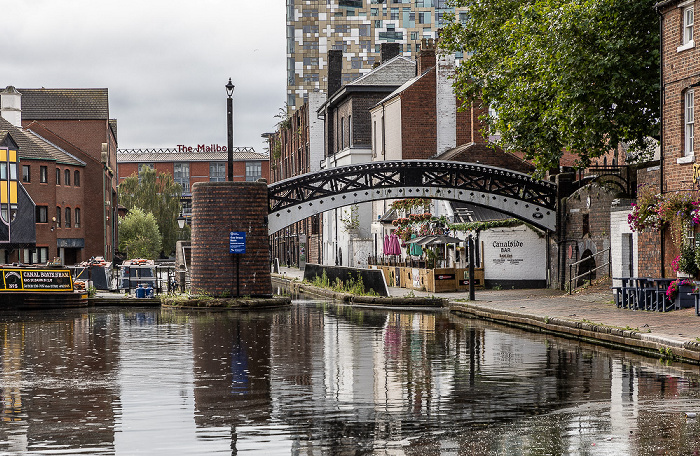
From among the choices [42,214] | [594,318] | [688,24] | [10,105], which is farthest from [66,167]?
[594,318]

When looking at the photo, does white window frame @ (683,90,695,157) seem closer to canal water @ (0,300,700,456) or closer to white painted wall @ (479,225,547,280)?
canal water @ (0,300,700,456)

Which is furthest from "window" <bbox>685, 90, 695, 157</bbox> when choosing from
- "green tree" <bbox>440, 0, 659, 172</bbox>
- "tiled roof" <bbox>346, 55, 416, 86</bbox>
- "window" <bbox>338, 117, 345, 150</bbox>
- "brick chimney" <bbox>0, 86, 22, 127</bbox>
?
"brick chimney" <bbox>0, 86, 22, 127</bbox>

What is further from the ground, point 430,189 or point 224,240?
point 430,189

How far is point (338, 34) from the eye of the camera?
109438 millimetres

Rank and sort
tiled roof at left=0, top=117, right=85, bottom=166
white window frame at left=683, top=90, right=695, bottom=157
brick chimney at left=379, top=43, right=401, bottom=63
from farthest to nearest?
brick chimney at left=379, top=43, right=401, bottom=63, tiled roof at left=0, top=117, right=85, bottom=166, white window frame at left=683, top=90, right=695, bottom=157

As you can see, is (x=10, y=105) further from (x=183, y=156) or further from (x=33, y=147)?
(x=183, y=156)

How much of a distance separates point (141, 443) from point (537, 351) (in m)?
9.44

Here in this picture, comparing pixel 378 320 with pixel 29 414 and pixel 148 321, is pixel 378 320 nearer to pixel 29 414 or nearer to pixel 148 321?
pixel 148 321

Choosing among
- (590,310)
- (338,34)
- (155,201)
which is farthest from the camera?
(338,34)

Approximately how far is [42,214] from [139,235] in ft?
66.0

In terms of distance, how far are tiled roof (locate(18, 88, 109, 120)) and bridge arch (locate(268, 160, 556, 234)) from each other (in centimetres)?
4255

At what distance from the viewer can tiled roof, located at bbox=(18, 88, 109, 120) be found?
71438 mm

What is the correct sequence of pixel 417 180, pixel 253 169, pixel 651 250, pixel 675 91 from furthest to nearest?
pixel 253 169, pixel 417 180, pixel 651 250, pixel 675 91

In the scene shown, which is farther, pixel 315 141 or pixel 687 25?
pixel 315 141
